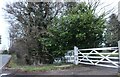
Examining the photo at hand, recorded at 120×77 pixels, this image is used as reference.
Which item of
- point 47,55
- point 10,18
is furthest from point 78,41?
point 10,18

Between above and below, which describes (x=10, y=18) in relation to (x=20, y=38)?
above

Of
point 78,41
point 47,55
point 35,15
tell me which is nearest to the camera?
point 78,41

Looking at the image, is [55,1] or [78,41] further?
[55,1]

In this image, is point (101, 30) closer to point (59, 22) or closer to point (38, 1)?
point (59, 22)

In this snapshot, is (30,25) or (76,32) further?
(30,25)

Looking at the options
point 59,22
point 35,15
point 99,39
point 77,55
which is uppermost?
point 35,15

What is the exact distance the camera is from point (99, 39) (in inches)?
639

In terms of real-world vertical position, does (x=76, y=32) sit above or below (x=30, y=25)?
below

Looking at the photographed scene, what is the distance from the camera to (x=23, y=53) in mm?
19453

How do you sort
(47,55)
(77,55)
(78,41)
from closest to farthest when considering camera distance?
(77,55), (78,41), (47,55)

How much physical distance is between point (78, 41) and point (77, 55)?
141 cm

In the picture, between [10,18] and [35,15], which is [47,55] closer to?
[35,15]

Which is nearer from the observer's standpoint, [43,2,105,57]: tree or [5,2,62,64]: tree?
[43,2,105,57]: tree

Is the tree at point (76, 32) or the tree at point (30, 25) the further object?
the tree at point (30, 25)
